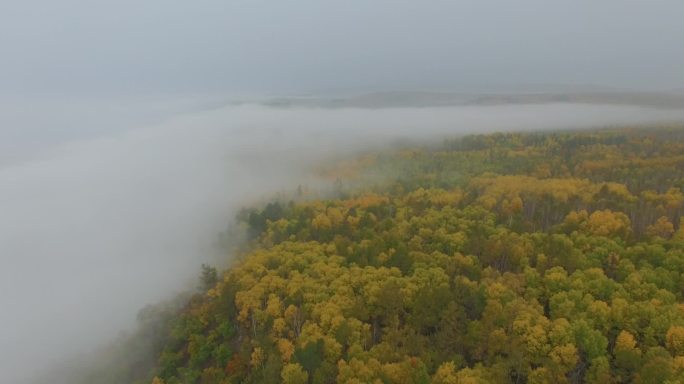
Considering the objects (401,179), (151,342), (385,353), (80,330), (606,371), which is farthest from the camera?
(401,179)

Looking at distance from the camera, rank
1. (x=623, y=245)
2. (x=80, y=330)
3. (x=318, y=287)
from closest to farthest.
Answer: (x=318, y=287), (x=623, y=245), (x=80, y=330)

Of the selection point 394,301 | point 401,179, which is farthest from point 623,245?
point 401,179

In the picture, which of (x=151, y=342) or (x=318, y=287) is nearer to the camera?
(x=318, y=287)

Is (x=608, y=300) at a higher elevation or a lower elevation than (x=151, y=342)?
higher

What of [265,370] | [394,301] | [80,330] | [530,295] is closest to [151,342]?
[80,330]

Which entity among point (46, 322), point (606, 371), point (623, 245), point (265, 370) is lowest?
point (46, 322)

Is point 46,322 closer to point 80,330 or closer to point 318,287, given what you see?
point 80,330

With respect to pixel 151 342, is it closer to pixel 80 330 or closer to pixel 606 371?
pixel 80 330
